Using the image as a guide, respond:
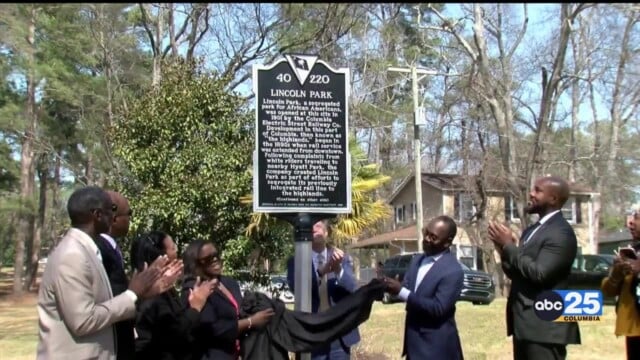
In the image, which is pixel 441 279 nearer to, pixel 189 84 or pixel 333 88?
pixel 333 88

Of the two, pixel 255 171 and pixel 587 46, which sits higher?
pixel 587 46

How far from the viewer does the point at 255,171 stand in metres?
6.50

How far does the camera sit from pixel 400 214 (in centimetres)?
4741

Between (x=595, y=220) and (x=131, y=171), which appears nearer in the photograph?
(x=131, y=171)

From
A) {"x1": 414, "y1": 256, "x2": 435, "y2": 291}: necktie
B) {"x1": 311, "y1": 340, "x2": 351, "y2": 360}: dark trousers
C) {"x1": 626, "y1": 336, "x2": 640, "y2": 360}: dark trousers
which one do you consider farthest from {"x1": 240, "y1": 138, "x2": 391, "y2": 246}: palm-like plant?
{"x1": 626, "y1": 336, "x2": 640, "y2": 360}: dark trousers

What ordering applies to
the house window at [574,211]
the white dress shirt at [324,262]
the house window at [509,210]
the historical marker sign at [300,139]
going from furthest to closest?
the house window at [574,211] → the house window at [509,210] → the historical marker sign at [300,139] → the white dress shirt at [324,262]

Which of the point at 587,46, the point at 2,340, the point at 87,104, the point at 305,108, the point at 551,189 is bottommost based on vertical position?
the point at 2,340

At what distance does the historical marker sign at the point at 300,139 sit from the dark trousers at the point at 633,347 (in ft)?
8.57

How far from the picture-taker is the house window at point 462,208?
133 ft

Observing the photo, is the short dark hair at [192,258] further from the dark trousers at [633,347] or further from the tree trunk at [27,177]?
the tree trunk at [27,177]

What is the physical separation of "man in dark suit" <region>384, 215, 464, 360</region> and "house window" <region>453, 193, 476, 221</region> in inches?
1399

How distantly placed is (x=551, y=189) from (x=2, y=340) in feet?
49.7

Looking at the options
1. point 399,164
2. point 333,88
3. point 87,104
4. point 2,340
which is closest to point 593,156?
point 399,164

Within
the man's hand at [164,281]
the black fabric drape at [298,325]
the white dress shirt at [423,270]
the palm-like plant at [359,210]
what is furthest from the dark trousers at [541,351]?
the palm-like plant at [359,210]
